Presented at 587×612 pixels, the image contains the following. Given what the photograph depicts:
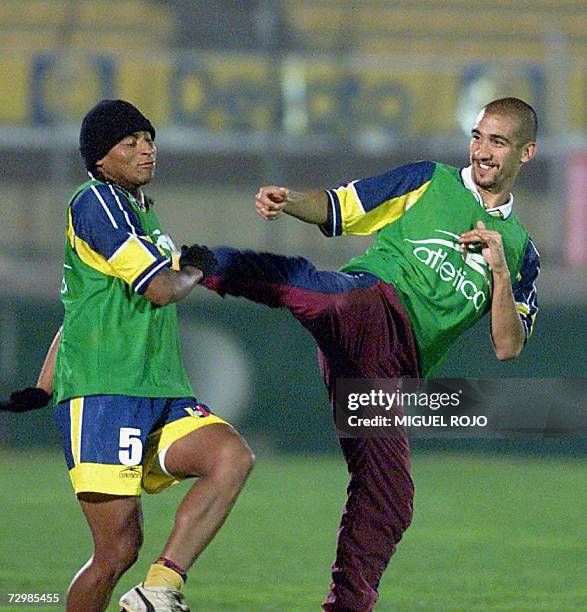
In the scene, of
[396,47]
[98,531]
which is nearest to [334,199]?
[98,531]

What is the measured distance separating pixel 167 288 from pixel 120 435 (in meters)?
0.54

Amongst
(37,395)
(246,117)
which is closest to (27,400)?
(37,395)

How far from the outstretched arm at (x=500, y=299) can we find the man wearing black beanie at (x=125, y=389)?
1.04m

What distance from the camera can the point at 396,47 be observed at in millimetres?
17578

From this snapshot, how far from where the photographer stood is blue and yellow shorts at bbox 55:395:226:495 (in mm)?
4898

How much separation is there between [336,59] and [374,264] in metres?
9.30

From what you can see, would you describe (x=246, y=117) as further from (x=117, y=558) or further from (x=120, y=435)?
(x=117, y=558)

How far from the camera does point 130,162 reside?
505 centimetres

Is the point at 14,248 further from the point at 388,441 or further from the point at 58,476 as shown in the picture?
the point at 388,441

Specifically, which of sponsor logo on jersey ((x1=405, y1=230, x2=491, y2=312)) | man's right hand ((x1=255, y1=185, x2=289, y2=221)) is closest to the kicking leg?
man's right hand ((x1=255, y1=185, x2=289, y2=221))

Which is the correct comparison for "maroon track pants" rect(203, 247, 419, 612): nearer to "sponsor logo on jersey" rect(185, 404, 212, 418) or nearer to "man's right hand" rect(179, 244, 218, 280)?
"man's right hand" rect(179, 244, 218, 280)

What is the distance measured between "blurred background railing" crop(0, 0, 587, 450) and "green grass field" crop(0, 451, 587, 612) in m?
1.97

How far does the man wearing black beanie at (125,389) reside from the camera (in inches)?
191

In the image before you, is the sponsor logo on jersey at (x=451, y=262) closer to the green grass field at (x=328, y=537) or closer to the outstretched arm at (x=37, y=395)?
the outstretched arm at (x=37, y=395)
